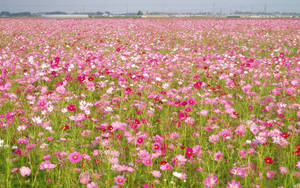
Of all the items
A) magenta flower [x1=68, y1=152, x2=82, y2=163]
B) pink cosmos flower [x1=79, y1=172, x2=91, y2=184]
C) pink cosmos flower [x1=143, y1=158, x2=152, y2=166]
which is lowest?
pink cosmos flower [x1=79, y1=172, x2=91, y2=184]

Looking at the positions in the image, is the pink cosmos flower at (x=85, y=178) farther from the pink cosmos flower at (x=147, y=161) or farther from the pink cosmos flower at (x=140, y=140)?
the pink cosmos flower at (x=140, y=140)

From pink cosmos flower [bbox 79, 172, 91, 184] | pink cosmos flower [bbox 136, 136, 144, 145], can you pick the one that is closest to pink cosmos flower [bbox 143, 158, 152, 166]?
pink cosmos flower [bbox 136, 136, 144, 145]

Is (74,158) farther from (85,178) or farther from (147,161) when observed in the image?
(147,161)

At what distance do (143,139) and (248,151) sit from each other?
3.35 feet

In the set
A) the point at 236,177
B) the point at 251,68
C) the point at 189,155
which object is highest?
the point at 251,68

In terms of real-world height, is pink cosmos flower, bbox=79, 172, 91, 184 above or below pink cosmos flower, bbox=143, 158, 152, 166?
below

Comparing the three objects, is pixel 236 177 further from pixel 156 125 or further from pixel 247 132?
pixel 156 125

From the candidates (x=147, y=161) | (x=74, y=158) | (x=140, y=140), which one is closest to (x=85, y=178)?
(x=74, y=158)

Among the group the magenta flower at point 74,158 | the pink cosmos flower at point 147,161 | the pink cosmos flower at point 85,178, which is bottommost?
the pink cosmos flower at point 85,178

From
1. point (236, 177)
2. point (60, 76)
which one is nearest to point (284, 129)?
point (236, 177)

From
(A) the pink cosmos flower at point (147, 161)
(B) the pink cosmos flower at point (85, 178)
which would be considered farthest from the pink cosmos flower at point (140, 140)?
(B) the pink cosmos flower at point (85, 178)

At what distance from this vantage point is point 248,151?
2350 mm

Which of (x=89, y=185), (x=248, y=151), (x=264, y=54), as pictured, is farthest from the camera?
(x=264, y=54)

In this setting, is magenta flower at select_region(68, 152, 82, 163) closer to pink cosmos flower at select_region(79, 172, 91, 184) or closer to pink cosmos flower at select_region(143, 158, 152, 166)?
pink cosmos flower at select_region(79, 172, 91, 184)
